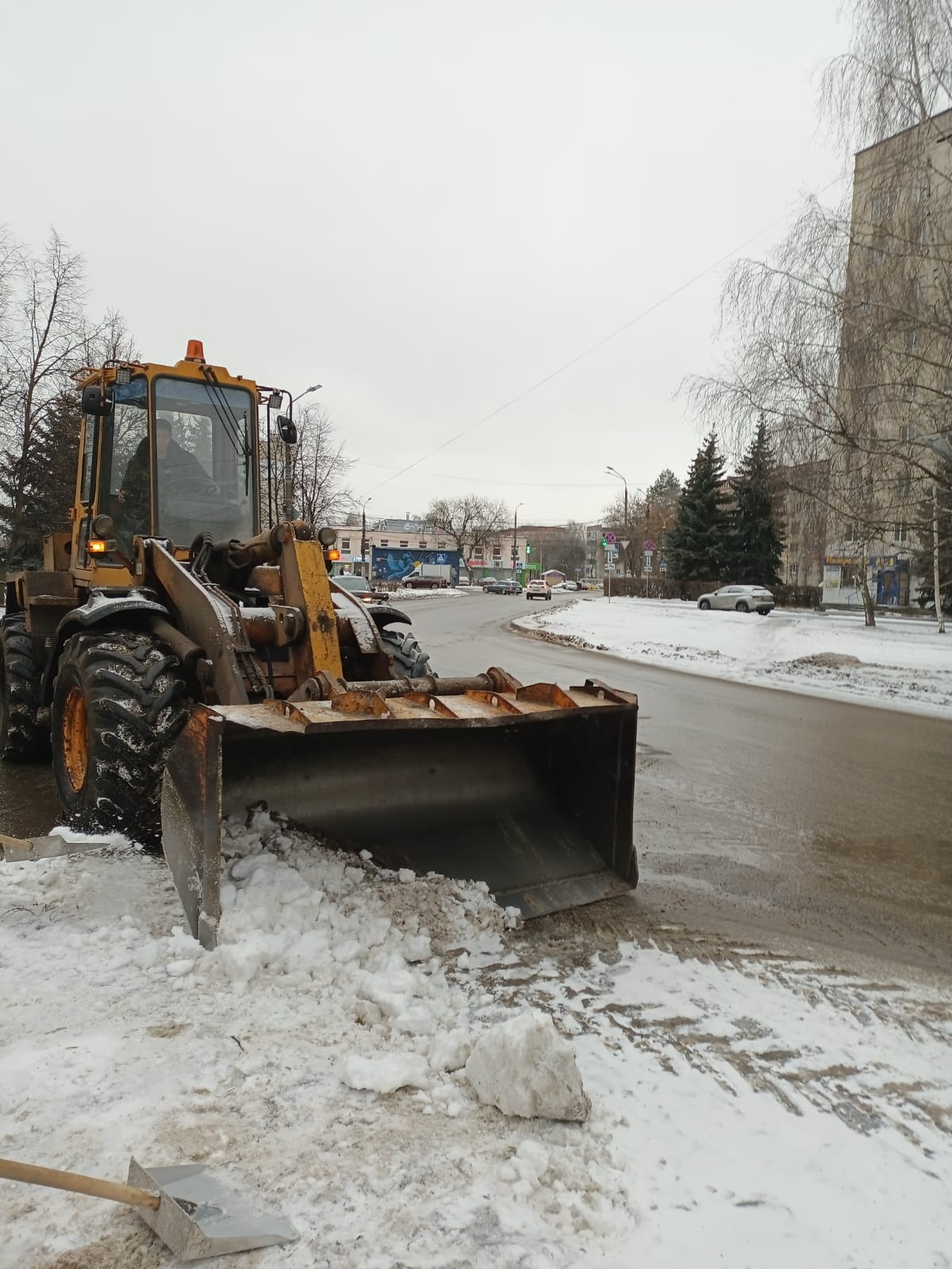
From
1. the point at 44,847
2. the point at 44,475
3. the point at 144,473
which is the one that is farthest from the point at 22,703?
the point at 44,475

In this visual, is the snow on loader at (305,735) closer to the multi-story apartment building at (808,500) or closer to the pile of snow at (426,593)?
the multi-story apartment building at (808,500)

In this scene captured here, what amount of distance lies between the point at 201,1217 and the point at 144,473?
4922mm

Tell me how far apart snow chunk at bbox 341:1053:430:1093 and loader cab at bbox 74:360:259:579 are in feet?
13.4

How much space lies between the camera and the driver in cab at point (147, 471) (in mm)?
5801

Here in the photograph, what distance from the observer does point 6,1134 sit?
2139 millimetres

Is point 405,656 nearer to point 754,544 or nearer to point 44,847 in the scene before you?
point 44,847

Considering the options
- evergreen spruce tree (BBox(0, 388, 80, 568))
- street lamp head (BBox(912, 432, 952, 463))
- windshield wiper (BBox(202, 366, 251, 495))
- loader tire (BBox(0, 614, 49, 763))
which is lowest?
loader tire (BBox(0, 614, 49, 763))

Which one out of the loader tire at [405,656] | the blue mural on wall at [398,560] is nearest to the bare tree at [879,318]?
the loader tire at [405,656]

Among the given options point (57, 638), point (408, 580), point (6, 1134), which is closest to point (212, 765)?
point (6, 1134)

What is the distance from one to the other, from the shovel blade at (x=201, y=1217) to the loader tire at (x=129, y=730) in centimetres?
218

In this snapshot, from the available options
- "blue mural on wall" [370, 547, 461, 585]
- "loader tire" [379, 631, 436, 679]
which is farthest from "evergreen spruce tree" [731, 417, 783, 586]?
"loader tire" [379, 631, 436, 679]

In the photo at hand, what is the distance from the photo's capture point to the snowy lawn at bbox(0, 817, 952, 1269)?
197 centimetres

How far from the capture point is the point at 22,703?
6.58 m

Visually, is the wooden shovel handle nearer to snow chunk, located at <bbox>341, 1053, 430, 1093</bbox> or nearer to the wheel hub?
snow chunk, located at <bbox>341, 1053, 430, 1093</bbox>
